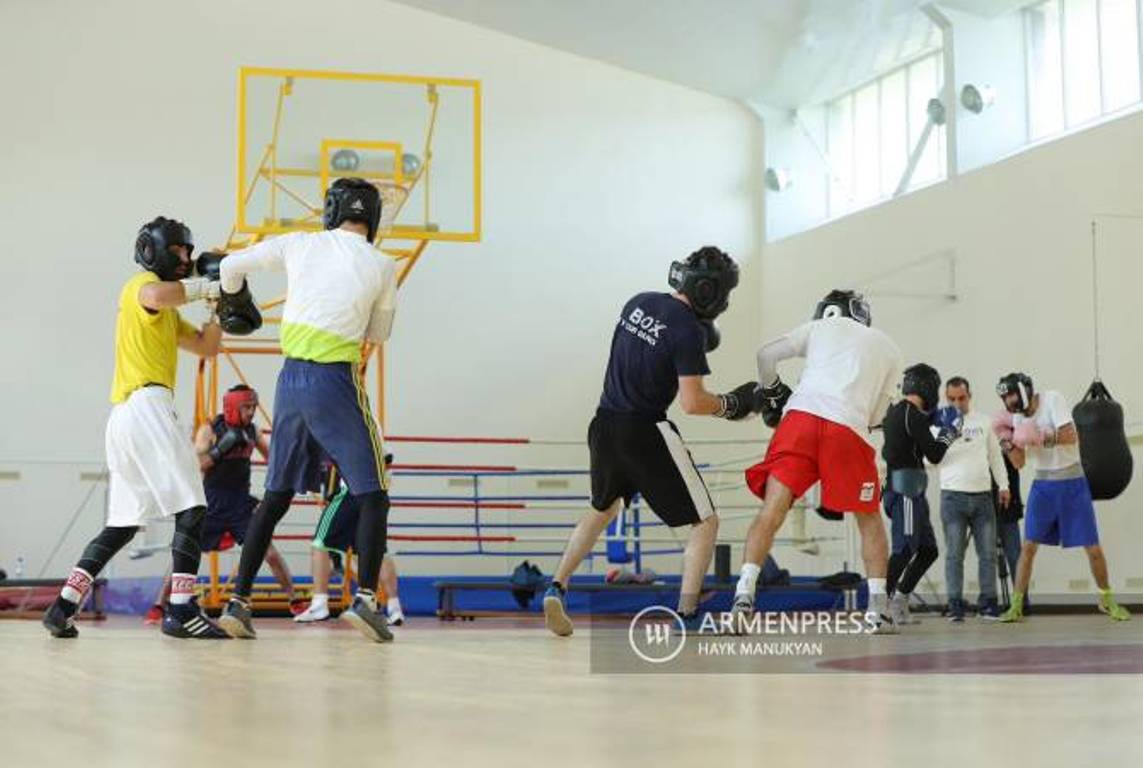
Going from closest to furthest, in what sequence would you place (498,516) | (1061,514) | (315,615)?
(315,615)
(1061,514)
(498,516)

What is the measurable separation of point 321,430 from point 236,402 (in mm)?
3434

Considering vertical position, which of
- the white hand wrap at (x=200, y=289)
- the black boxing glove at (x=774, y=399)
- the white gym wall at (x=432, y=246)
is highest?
the white gym wall at (x=432, y=246)

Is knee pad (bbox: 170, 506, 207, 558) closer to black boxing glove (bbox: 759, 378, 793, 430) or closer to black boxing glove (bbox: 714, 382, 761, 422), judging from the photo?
black boxing glove (bbox: 714, 382, 761, 422)

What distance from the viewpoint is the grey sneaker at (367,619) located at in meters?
4.92

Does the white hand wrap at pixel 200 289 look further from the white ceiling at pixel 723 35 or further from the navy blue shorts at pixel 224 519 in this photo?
the white ceiling at pixel 723 35

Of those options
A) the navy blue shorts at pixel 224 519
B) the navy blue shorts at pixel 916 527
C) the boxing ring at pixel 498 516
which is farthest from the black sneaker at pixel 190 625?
the boxing ring at pixel 498 516

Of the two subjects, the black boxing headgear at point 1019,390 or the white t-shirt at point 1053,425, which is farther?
the black boxing headgear at point 1019,390

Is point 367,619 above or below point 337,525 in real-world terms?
below

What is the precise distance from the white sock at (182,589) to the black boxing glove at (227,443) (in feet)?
9.92

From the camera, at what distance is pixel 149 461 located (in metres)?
5.39

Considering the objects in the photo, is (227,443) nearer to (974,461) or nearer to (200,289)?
(200,289)

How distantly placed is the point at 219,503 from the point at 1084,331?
630 cm

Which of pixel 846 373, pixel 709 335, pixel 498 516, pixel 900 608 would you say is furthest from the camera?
pixel 498 516

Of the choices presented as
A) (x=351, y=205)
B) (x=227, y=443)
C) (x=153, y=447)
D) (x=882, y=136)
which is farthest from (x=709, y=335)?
(x=882, y=136)
